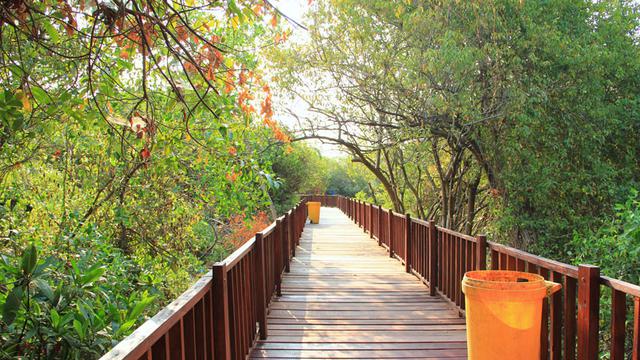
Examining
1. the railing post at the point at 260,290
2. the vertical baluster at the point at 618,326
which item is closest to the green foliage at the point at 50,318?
the railing post at the point at 260,290

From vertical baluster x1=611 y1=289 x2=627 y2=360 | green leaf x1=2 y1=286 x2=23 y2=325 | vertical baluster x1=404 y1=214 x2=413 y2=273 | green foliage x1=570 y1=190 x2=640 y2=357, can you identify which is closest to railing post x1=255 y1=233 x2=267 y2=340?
green leaf x1=2 y1=286 x2=23 y2=325

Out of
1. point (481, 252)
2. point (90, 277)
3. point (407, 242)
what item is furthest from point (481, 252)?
point (407, 242)

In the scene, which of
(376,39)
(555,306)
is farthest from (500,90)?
(555,306)

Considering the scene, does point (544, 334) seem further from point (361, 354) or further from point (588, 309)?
point (361, 354)

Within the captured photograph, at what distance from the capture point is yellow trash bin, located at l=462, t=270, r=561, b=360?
10.6 ft

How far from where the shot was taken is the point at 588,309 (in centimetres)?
290

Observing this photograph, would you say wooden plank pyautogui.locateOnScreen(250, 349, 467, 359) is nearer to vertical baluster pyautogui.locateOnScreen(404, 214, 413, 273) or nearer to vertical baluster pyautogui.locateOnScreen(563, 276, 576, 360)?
vertical baluster pyautogui.locateOnScreen(563, 276, 576, 360)

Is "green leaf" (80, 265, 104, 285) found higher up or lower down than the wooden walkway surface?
higher up

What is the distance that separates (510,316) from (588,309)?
0.50m

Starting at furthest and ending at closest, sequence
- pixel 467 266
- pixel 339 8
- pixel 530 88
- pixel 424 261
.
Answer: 1. pixel 339 8
2. pixel 530 88
3. pixel 424 261
4. pixel 467 266

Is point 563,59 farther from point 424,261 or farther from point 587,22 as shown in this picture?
point 424,261

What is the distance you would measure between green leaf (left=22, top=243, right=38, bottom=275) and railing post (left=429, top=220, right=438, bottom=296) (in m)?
4.93

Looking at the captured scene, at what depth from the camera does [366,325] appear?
17.5ft

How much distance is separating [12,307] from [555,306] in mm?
3423
